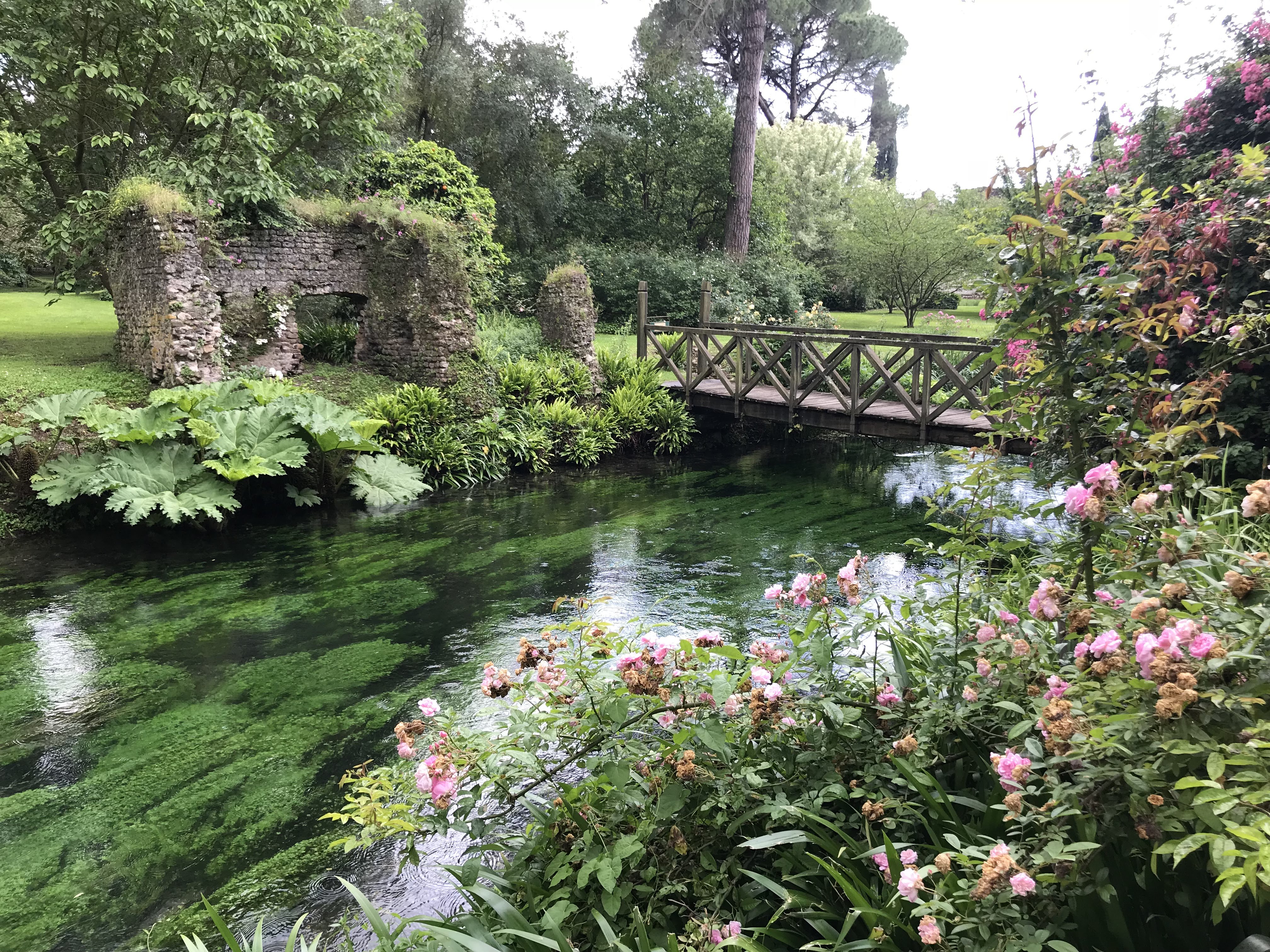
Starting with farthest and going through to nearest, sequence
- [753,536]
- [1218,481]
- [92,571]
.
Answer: [753,536], [92,571], [1218,481]

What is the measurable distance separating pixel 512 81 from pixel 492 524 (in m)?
14.0

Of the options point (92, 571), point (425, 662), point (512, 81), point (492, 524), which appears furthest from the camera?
point (512, 81)

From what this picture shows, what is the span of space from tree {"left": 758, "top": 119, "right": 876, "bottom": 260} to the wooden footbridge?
12974mm

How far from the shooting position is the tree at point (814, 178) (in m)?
24.5

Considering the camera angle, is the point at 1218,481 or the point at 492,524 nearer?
the point at 1218,481

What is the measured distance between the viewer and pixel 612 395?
1092cm

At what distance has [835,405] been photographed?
9.28 m

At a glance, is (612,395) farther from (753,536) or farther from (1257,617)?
(1257,617)

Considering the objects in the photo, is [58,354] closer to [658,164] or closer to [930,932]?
[930,932]

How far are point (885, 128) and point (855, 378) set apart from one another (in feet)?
89.2

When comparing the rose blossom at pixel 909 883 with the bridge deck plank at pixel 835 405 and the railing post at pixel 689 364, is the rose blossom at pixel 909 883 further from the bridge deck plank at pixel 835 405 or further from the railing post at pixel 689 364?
the railing post at pixel 689 364

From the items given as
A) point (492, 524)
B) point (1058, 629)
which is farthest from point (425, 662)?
point (1058, 629)

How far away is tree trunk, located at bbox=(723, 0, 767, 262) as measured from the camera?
16750 millimetres

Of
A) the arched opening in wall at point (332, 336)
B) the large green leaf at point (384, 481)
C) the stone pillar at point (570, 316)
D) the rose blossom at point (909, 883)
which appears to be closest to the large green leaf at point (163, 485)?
the large green leaf at point (384, 481)
